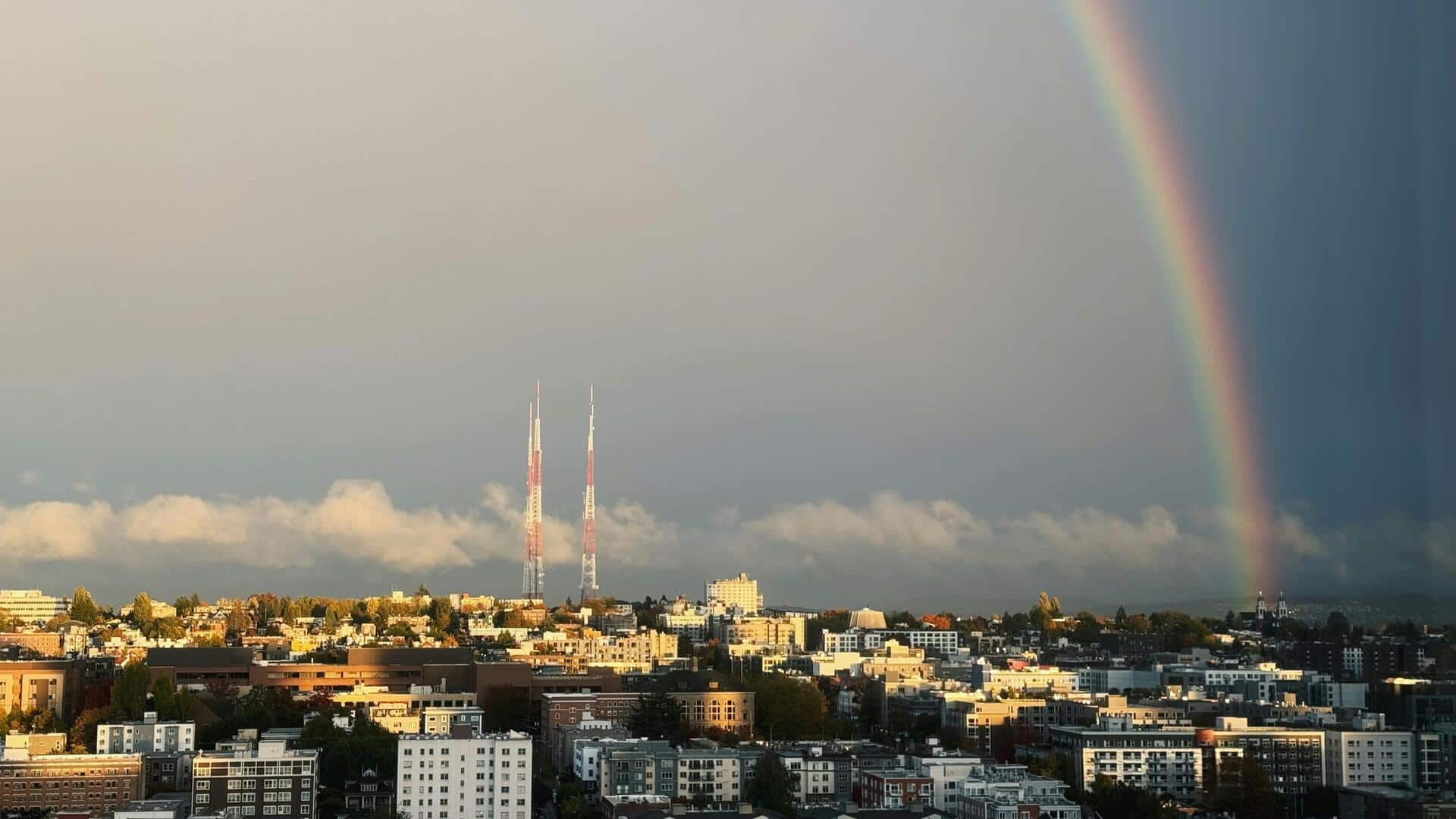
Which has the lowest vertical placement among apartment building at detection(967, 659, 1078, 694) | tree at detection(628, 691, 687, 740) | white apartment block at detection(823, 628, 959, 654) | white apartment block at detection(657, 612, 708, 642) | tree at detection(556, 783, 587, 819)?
tree at detection(556, 783, 587, 819)

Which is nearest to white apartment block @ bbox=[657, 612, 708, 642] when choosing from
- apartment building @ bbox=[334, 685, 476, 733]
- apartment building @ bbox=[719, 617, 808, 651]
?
apartment building @ bbox=[719, 617, 808, 651]

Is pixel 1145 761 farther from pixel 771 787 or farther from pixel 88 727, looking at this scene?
pixel 88 727

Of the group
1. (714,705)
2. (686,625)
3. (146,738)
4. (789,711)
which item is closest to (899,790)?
(789,711)

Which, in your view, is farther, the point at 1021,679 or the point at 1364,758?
the point at 1021,679

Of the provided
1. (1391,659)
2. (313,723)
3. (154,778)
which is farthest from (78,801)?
(1391,659)

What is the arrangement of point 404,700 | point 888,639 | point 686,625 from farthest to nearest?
point 686,625, point 888,639, point 404,700

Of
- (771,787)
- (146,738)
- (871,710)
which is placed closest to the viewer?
(771,787)

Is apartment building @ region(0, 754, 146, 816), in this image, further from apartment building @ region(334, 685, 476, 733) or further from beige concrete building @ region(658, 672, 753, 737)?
beige concrete building @ region(658, 672, 753, 737)

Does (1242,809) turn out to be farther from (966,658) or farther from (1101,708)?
(966,658)

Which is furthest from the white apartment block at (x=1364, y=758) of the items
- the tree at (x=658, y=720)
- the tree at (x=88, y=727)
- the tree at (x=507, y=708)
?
the tree at (x=88, y=727)
